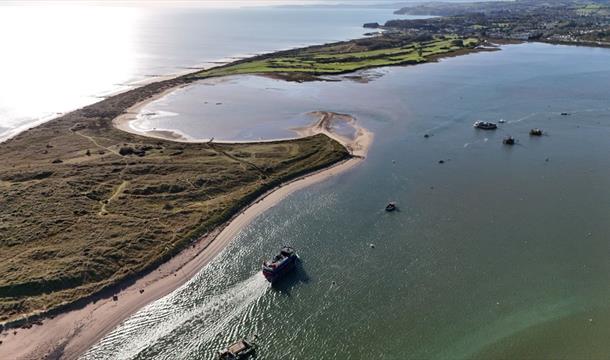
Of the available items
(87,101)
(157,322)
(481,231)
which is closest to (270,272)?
(157,322)

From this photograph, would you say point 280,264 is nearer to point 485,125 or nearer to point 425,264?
point 425,264

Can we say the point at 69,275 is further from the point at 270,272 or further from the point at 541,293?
the point at 541,293

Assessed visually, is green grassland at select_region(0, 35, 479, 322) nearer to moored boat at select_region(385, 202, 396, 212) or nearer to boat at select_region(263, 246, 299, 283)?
boat at select_region(263, 246, 299, 283)

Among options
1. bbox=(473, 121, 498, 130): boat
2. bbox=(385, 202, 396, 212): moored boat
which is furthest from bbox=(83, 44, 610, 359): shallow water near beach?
bbox=(473, 121, 498, 130): boat

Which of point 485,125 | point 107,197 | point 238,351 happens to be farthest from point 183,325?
point 485,125

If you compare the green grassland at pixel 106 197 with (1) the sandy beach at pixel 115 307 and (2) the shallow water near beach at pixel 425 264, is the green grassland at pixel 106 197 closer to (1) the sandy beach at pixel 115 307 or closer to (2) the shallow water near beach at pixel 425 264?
(1) the sandy beach at pixel 115 307

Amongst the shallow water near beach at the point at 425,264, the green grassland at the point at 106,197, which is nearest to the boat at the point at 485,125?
the shallow water near beach at the point at 425,264
